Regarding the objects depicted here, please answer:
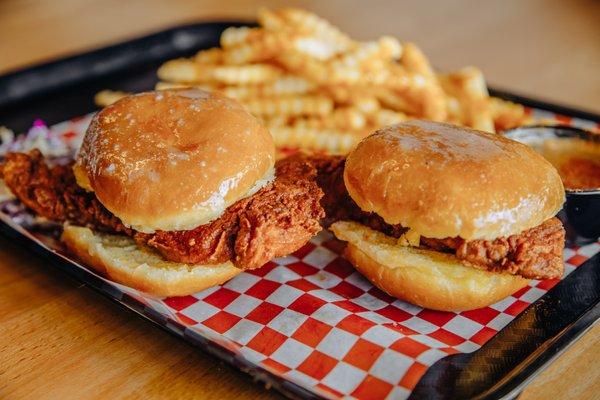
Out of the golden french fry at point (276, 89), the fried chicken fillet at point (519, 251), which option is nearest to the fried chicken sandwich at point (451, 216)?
the fried chicken fillet at point (519, 251)

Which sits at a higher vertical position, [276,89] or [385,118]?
[276,89]

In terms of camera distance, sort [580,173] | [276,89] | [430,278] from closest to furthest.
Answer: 1. [430,278]
2. [580,173]
3. [276,89]

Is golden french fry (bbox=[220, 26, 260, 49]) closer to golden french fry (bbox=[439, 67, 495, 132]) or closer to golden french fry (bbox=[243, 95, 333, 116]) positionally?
golden french fry (bbox=[243, 95, 333, 116])

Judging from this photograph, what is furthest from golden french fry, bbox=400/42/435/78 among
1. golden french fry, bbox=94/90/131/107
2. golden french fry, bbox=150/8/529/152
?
golden french fry, bbox=94/90/131/107

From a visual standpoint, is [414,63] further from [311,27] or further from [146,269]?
[146,269]

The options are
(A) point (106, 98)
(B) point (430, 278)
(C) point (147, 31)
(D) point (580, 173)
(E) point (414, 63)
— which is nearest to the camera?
(B) point (430, 278)

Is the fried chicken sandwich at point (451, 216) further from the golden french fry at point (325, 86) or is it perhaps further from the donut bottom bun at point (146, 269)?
the golden french fry at point (325, 86)

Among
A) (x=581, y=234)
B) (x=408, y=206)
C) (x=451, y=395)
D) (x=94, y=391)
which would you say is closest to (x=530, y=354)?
(x=451, y=395)

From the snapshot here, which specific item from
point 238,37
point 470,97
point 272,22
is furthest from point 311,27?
point 470,97
